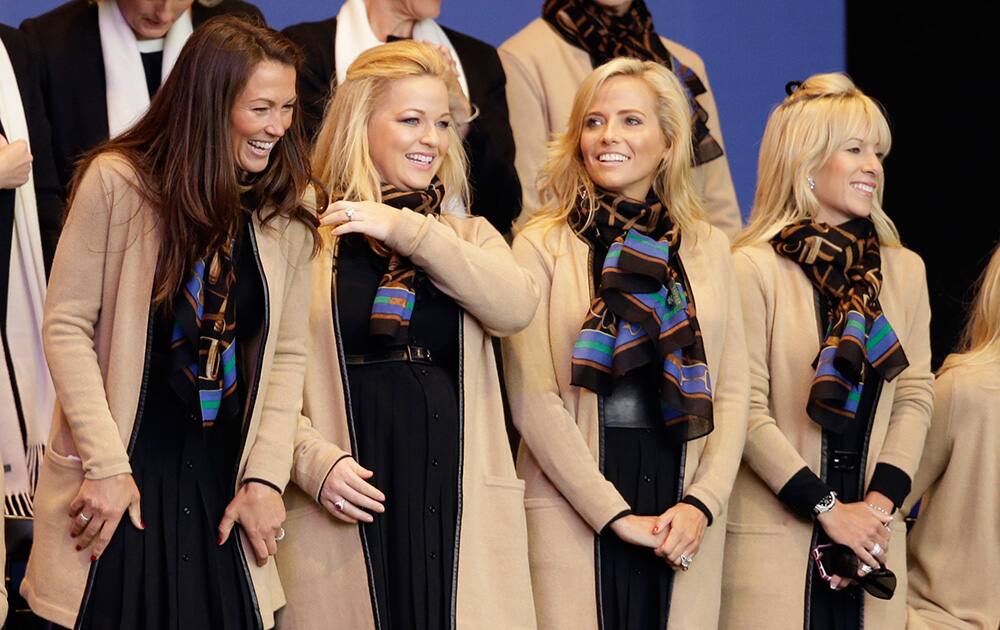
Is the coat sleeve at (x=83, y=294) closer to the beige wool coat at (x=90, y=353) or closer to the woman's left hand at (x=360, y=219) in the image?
the beige wool coat at (x=90, y=353)

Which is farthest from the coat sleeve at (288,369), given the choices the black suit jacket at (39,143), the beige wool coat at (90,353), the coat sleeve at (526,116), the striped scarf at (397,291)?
the coat sleeve at (526,116)

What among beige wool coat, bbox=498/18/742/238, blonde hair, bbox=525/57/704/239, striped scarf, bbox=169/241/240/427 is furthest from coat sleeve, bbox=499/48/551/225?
striped scarf, bbox=169/241/240/427

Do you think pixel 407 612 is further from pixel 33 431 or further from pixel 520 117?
pixel 520 117

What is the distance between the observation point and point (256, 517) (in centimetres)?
317

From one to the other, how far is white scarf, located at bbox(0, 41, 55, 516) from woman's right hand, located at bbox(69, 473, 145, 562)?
89cm

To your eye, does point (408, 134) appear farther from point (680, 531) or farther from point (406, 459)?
point (680, 531)

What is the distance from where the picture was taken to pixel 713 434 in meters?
3.75

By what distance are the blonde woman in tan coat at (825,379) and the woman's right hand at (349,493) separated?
40.8 inches

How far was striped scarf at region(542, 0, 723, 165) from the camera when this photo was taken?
15.5 feet

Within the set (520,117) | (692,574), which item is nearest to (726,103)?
(520,117)

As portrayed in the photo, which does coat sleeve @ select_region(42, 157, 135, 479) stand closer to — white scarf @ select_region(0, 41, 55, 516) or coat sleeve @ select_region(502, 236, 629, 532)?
white scarf @ select_region(0, 41, 55, 516)

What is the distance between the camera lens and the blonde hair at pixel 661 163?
12.8ft

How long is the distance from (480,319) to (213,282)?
63 centimetres

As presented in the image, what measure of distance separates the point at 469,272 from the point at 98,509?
3.02 feet
